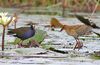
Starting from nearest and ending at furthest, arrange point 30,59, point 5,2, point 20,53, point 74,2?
1. point 30,59
2. point 20,53
3. point 74,2
4. point 5,2

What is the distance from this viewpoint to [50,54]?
3818mm

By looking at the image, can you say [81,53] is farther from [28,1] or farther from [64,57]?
[28,1]

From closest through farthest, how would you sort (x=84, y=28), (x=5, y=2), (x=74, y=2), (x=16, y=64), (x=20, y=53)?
(x=16, y=64), (x=20, y=53), (x=84, y=28), (x=74, y=2), (x=5, y=2)

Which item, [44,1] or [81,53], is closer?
[81,53]

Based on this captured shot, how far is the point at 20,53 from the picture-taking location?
12.3ft

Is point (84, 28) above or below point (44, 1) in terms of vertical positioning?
above

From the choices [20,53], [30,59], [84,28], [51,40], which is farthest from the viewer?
[51,40]

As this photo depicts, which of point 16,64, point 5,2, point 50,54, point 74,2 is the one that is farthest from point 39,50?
point 5,2

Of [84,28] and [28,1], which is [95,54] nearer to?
[84,28]

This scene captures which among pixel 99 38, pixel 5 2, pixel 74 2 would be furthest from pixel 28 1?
pixel 99 38

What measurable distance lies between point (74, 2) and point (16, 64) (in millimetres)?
8463

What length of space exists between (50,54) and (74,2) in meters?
7.87

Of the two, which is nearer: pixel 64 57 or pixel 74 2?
pixel 64 57

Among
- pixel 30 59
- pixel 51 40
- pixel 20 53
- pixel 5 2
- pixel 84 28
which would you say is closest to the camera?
pixel 30 59
